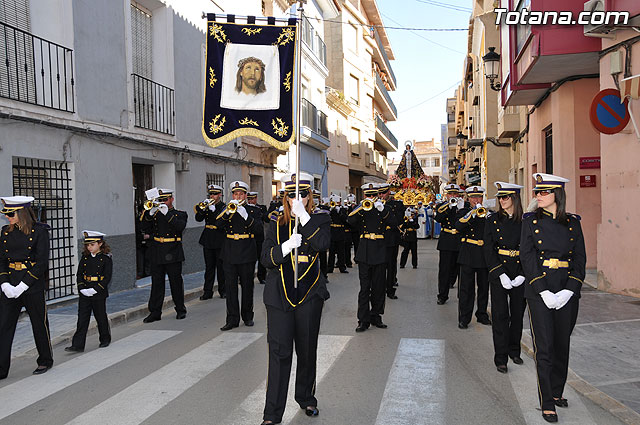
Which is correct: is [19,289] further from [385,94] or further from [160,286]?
[385,94]

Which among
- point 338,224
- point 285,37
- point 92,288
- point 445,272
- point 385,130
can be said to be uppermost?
point 385,130

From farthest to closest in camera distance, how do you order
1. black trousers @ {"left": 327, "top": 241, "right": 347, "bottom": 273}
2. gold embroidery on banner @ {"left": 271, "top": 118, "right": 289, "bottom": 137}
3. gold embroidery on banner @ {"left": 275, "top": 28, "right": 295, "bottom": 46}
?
black trousers @ {"left": 327, "top": 241, "right": 347, "bottom": 273} → gold embroidery on banner @ {"left": 275, "top": 28, "right": 295, "bottom": 46} → gold embroidery on banner @ {"left": 271, "top": 118, "right": 289, "bottom": 137}

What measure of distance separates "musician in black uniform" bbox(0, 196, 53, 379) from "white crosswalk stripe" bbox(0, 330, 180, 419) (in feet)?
0.87

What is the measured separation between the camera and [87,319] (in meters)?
6.52

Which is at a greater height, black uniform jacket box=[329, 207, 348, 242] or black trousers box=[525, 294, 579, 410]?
black uniform jacket box=[329, 207, 348, 242]

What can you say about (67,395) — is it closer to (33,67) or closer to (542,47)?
(33,67)

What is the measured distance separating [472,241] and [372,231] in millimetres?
1362

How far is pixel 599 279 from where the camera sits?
962 cm

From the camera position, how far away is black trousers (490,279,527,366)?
5.53m

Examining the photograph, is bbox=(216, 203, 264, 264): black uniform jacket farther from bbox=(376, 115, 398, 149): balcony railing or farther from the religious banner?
bbox=(376, 115, 398, 149): balcony railing

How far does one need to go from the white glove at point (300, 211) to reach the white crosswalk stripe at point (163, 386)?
2.02 meters

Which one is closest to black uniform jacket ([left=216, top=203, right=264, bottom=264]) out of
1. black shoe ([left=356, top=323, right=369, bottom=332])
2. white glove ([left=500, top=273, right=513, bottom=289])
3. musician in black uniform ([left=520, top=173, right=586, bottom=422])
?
black shoe ([left=356, top=323, right=369, bottom=332])

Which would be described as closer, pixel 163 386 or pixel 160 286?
pixel 163 386

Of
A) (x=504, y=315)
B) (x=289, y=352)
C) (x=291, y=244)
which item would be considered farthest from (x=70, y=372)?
(x=504, y=315)
